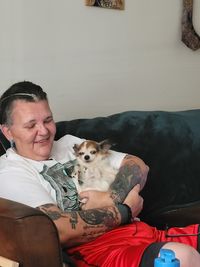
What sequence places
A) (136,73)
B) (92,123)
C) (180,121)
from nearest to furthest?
(92,123) < (180,121) < (136,73)

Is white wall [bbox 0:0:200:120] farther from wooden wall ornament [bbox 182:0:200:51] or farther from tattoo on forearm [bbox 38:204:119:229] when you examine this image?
tattoo on forearm [bbox 38:204:119:229]

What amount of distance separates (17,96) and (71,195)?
1.38 ft

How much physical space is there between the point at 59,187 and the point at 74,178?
9cm

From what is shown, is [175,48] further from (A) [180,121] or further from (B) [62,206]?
(B) [62,206]

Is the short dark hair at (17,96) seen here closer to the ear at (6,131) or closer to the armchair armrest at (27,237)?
the ear at (6,131)

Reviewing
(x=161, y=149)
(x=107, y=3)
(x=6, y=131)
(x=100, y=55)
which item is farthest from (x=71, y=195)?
(x=107, y=3)

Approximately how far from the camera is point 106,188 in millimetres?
Answer: 1749

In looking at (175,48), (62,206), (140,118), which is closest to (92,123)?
(140,118)

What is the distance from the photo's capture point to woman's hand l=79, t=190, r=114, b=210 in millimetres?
1655

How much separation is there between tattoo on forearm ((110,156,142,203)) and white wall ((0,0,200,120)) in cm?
66

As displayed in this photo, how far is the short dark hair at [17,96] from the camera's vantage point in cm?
173

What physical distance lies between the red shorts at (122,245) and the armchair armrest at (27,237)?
1.04 feet

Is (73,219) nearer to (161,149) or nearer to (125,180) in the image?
(125,180)

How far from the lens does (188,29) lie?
2816 millimetres
